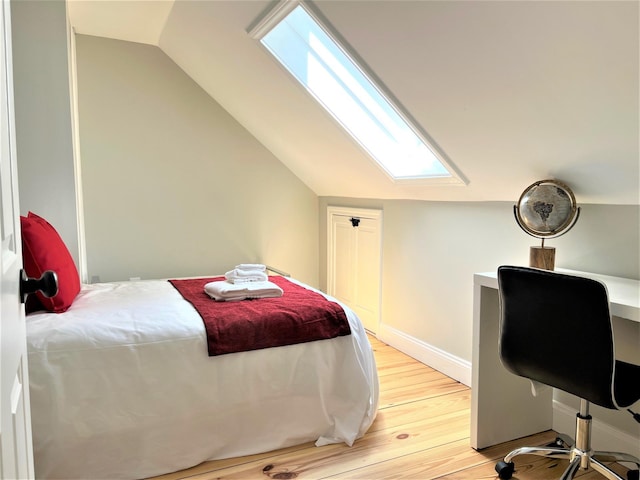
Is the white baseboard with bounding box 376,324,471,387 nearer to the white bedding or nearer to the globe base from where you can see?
the white bedding

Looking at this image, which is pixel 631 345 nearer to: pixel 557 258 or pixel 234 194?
pixel 557 258

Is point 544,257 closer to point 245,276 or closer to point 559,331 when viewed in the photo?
point 559,331

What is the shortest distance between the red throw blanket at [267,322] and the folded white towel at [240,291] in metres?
0.04

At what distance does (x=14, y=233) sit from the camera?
1.02 metres

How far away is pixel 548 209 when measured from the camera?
6.89 ft

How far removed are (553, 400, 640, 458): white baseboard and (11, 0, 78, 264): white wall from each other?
2.82 meters

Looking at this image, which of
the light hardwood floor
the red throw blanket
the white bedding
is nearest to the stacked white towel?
the red throw blanket

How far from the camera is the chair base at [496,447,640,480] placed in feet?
5.80

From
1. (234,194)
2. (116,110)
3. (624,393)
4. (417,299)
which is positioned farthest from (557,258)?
(116,110)

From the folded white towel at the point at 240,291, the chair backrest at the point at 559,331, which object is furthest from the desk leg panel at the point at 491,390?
the folded white towel at the point at 240,291

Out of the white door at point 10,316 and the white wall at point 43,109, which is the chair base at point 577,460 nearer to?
the white door at point 10,316

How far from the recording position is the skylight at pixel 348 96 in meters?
2.75

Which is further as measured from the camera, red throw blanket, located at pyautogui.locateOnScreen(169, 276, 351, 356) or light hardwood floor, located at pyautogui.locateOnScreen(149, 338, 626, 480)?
red throw blanket, located at pyautogui.locateOnScreen(169, 276, 351, 356)

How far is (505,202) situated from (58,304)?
2276 mm
